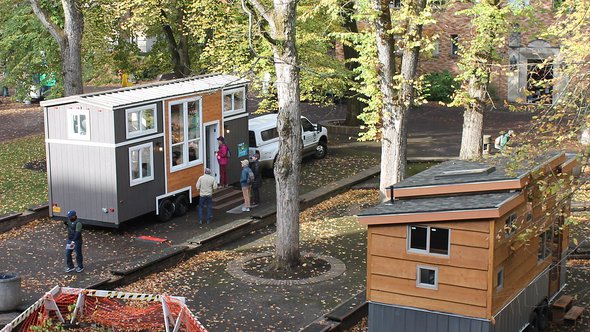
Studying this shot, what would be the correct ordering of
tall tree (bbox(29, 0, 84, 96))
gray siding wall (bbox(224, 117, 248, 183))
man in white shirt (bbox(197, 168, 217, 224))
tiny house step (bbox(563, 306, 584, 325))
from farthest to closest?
1. tall tree (bbox(29, 0, 84, 96))
2. gray siding wall (bbox(224, 117, 248, 183))
3. man in white shirt (bbox(197, 168, 217, 224))
4. tiny house step (bbox(563, 306, 584, 325))

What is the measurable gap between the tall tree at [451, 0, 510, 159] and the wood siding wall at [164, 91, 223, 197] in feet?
23.4

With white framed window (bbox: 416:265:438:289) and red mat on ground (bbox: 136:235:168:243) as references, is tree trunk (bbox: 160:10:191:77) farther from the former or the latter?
white framed window (bbox: 416:265:438:289)

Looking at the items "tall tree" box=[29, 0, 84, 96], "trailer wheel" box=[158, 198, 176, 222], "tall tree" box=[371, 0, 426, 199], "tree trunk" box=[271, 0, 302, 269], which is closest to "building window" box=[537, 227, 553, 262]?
"tree trunk" box=[271, 0, 302, 269]

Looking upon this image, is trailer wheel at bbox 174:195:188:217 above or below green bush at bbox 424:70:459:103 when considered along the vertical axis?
below

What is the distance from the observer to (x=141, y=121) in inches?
910

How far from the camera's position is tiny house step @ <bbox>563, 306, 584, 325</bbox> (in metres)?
17.5

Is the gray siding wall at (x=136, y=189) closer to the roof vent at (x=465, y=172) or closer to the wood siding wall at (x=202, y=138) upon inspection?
the wood siding wall at (x=202, y=138)

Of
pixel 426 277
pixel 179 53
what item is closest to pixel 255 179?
pixel 426 277

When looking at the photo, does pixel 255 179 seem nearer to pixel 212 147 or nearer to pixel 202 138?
pixel 202 138

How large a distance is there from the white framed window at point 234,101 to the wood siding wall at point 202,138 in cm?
56

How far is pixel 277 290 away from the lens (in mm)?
18859

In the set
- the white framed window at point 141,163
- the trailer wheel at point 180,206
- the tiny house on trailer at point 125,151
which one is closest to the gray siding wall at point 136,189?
the tiny house on trailer at point 125,151

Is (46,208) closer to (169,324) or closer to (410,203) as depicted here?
(169,324)

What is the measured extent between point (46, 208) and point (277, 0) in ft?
32.0
